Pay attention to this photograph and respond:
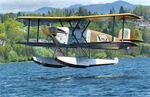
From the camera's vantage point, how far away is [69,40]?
40969mm

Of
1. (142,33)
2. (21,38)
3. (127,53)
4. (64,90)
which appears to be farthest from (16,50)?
(64,90)

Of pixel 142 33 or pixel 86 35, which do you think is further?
pixel 142 33

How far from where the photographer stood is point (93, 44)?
1588 inches

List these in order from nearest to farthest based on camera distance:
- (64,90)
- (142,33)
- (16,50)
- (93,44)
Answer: (64,90), (93,44), (16,50), (142,33)

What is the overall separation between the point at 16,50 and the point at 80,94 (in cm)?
11111

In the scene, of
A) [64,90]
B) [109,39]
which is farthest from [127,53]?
[64,90]

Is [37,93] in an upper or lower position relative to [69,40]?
lower

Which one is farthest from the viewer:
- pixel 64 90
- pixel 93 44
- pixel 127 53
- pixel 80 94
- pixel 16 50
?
pixel 127 53

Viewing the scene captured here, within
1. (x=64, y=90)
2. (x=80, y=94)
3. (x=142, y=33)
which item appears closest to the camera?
(x=80, y=94)

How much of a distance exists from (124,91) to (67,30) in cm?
1224

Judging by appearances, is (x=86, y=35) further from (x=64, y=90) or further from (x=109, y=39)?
(x=64, y=90)

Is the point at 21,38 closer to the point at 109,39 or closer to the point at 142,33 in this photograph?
the point at 142,33

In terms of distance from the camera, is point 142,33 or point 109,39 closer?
point 109,39

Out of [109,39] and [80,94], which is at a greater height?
[109,39]
